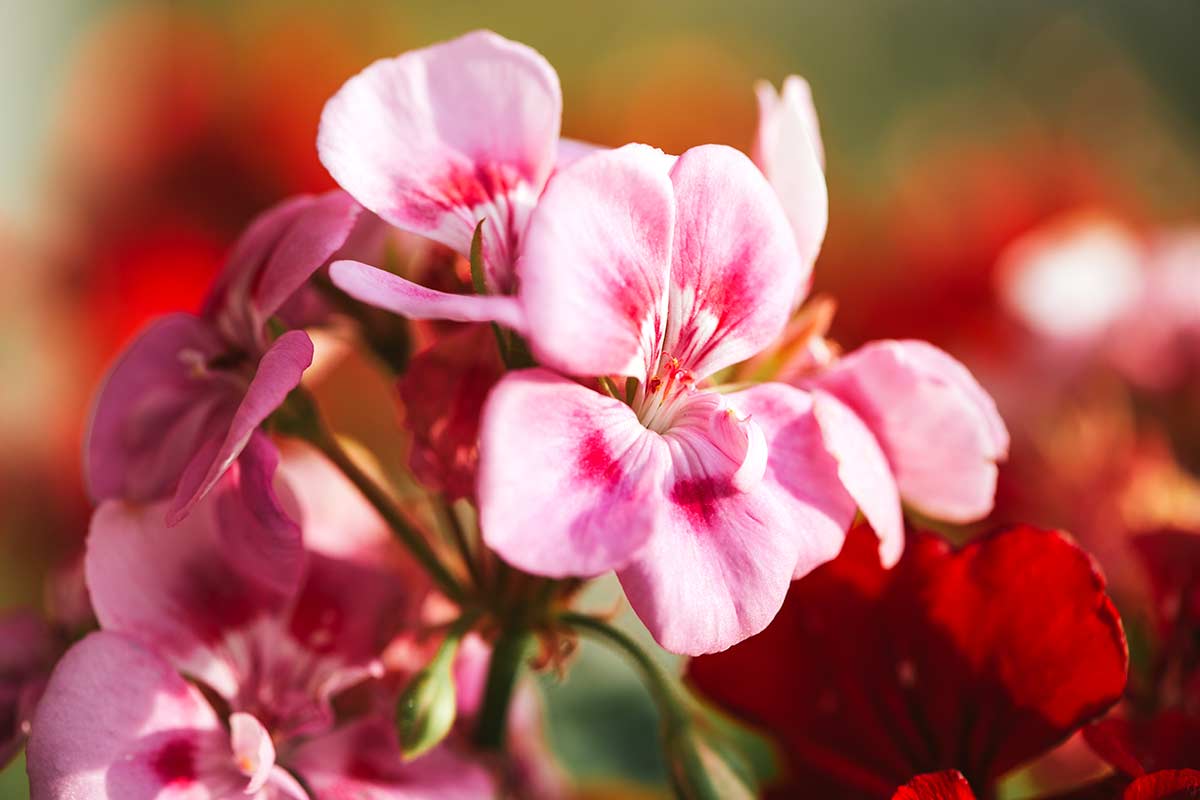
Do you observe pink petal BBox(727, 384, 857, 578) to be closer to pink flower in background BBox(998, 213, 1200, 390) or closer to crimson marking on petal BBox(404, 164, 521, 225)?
crimson marking on petal BBox(404, 164, 521, 225)

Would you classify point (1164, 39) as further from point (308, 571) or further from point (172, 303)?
point (308, 571)

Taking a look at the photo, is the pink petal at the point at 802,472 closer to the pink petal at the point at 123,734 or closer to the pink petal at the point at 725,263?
the pink petal at the point at 725,263

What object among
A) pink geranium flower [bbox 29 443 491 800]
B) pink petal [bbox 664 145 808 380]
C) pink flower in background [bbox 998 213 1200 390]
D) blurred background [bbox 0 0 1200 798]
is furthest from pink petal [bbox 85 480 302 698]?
pink flower in background [bbox 998 213 1200 390]

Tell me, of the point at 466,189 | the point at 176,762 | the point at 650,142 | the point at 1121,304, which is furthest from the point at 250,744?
the point at 650,142

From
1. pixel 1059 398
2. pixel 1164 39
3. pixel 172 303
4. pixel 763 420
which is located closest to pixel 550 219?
pixel 763 420

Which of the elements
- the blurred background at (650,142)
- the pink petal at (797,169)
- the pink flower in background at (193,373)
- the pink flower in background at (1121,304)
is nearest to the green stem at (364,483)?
the pink flower in background at (193,373)

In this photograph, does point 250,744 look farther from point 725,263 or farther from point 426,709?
point 725,263
